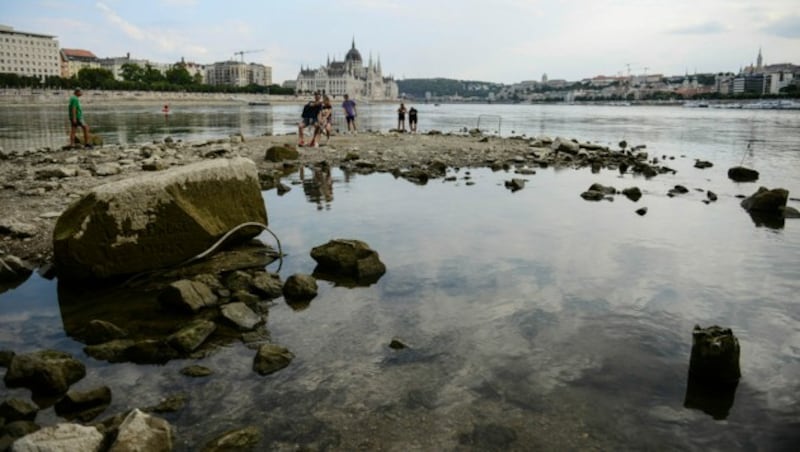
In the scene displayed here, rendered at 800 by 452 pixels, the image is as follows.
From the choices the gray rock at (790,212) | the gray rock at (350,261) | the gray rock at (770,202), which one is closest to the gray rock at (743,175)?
the gray rock at (770,202)

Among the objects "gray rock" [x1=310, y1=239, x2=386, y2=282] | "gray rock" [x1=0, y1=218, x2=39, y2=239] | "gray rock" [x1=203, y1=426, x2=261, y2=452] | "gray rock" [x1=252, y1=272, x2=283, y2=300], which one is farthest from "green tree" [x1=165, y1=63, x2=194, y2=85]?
"gray rock" [x1=203, y1=426, x2=261, y2=452]

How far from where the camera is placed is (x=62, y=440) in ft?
14.1

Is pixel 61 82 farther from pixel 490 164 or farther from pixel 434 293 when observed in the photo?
pixel 434 293

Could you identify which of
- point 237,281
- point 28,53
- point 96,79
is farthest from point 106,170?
point 28,53

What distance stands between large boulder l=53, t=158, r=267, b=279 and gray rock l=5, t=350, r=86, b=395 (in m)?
2.70

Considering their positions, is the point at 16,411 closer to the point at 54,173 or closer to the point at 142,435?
the point at 142,435

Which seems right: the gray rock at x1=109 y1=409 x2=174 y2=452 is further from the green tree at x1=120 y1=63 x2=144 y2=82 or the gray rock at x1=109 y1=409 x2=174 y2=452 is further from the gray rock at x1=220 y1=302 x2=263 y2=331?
the green tree at x1=120 y1=63 x2=144 y2=82

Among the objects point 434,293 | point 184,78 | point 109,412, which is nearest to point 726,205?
point 434,293

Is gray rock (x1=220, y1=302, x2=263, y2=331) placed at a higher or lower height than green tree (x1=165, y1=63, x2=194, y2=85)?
lower

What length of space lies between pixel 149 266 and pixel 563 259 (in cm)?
724

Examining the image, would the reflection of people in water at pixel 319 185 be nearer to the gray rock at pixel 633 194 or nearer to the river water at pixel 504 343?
the river water at pixel 504 343

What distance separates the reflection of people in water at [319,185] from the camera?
16039mm

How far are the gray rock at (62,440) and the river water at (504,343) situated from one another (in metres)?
0.76

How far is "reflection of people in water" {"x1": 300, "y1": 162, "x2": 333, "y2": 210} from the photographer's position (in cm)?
1604
